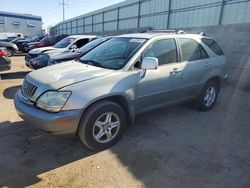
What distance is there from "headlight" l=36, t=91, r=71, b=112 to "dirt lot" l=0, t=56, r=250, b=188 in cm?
79

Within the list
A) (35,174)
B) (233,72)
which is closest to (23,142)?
(35,174)

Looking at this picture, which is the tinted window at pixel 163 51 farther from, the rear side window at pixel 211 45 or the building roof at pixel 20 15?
the building roof at pixel 20 15

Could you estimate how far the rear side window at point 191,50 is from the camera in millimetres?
4907

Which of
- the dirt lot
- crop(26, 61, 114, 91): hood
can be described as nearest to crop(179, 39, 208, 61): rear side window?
the dirt lot

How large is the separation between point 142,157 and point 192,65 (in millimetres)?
2270

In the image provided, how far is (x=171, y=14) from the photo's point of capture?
15320mm

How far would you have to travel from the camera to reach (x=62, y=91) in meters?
3.41

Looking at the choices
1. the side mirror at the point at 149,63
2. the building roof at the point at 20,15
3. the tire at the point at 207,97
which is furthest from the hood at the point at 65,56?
the building roof at the point at 20,15

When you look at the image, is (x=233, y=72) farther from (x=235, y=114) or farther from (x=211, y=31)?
(x=235, y=114)

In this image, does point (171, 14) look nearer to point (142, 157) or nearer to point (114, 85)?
point (114, 85)

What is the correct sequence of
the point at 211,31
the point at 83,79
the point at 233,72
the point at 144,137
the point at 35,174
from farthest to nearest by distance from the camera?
the point at 211,31
the point at 233,72
the point at 144,137
the point at 83,79
the point at 35,174

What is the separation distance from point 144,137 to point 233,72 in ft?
18.6

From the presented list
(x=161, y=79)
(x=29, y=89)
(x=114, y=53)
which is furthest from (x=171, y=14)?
(x=29, y=89)

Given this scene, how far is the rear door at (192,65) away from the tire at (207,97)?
0.81 feet
